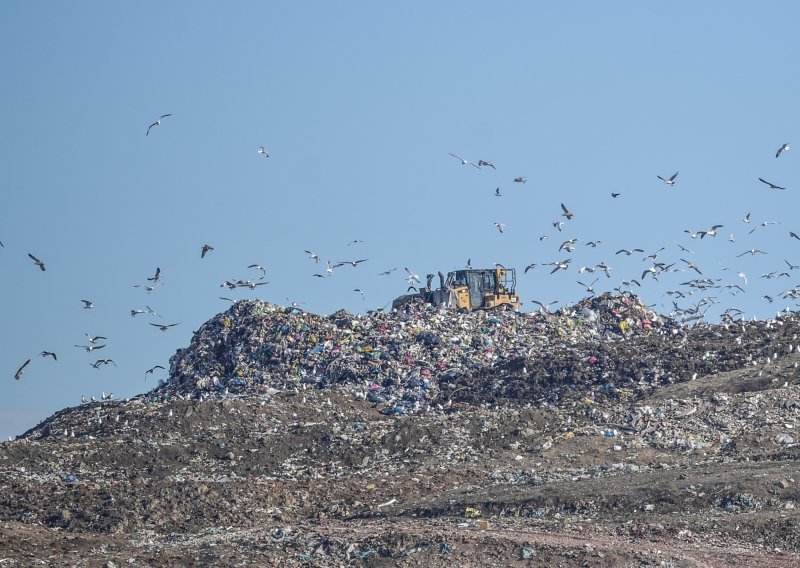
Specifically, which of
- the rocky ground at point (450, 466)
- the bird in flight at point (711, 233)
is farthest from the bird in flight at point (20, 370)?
the bird in flight at point (711, 233)

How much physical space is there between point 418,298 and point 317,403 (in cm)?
996

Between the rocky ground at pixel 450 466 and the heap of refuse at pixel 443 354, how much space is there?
0.10 m

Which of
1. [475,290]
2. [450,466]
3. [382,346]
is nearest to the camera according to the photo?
[450,466]

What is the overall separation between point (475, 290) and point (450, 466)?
14025 mm

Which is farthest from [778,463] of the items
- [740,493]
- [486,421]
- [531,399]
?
[531,399]

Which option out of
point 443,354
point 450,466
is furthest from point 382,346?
point 450,466

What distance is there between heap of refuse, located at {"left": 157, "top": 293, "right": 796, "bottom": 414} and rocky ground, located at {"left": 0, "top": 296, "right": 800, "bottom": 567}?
10 centimetres

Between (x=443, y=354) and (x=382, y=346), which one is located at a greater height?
(x=382, y=346)

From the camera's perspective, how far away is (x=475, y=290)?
33.8 m

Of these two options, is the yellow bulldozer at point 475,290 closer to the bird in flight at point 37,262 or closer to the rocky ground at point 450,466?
the rocky ground at point 450,466

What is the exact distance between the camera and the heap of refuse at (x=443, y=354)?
83.4 ft

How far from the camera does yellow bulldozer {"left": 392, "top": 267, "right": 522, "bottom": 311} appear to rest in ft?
109

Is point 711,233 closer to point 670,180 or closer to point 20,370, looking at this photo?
point 670,180

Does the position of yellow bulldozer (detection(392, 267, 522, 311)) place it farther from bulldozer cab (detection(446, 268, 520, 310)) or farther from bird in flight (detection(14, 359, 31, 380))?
bird in flight (detection(14, 359, 31, 380))
